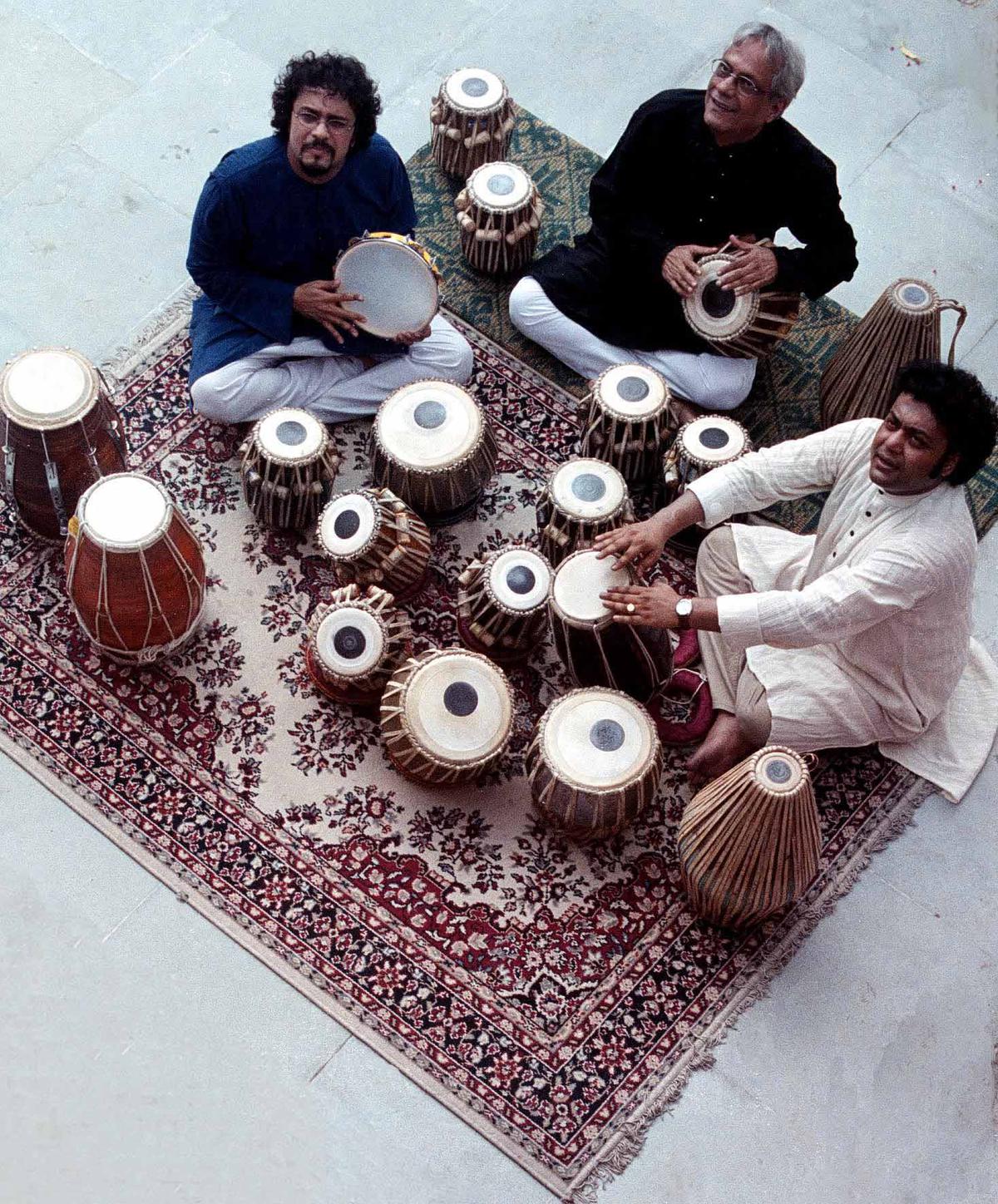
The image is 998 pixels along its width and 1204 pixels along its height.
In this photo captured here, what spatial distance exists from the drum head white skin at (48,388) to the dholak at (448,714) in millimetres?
944

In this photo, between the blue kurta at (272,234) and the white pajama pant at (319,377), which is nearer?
the blue kurta at (272,234)

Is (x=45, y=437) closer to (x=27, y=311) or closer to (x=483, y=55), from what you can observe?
(x=27, y=311)

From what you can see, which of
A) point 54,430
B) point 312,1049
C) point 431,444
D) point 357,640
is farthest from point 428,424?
point 312,1049

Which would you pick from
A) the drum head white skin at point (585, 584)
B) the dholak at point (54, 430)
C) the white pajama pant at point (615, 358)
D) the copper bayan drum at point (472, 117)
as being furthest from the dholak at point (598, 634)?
the copper bayan drum at point (472, 117)

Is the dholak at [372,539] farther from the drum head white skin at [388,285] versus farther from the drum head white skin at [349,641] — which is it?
the drum head white skin at [388,285]

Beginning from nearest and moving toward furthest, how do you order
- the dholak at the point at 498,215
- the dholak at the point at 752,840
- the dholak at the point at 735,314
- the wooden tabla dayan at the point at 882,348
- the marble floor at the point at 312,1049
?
the dholak at the point at 752,840, the marble floor at the point at 312,1049, the wooden tabla dayan at the point at 882,348, the dholak at the point at 735,314, the dholak at the point at 498,215

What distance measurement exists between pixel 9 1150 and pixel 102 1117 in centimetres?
19

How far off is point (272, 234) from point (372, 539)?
2.65 ft

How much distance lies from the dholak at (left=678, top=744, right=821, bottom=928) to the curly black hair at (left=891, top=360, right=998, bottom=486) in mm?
688

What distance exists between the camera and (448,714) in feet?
11.0

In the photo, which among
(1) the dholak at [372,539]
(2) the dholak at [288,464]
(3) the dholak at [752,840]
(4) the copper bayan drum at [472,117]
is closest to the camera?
(3) the dholak at [752,840]

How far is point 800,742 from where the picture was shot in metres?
3.51

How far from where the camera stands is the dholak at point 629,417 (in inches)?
148

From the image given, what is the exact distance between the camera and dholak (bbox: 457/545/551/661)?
3482 mm
